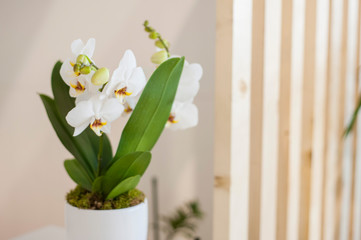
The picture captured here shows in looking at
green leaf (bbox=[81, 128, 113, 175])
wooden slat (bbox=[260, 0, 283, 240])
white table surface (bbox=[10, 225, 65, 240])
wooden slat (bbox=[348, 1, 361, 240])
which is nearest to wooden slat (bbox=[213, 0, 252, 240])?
wooden slat (bbox=[260, 0, 283, 240])

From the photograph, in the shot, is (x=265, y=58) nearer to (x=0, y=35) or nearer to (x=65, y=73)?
(x=65, y=73)

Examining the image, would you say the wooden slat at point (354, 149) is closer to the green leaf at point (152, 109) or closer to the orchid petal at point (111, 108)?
the green leaf at point (152, 109)

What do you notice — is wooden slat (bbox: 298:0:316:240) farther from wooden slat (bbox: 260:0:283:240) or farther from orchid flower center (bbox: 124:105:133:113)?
orchid flower center (bbox: 124:105:133:113)

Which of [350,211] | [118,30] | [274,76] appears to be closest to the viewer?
[274,76]

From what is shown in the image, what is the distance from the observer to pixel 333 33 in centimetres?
125

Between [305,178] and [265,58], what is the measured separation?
0.49 meters

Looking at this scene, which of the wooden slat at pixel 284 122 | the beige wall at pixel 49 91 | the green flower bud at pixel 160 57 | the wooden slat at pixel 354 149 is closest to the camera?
the green flower bud at pixel 160 57

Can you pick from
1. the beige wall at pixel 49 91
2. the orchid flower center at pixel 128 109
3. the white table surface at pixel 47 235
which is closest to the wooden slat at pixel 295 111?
the orchid flower center at pixel 128 109

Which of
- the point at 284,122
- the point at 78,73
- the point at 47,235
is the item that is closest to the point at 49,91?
the point at 47,235

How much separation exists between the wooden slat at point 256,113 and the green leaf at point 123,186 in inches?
13.8

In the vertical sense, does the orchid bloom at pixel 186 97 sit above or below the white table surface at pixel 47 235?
above

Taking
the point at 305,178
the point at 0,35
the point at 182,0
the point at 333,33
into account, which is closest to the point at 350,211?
the point at 305,178

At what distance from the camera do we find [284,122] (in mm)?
1024

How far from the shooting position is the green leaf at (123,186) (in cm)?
63
